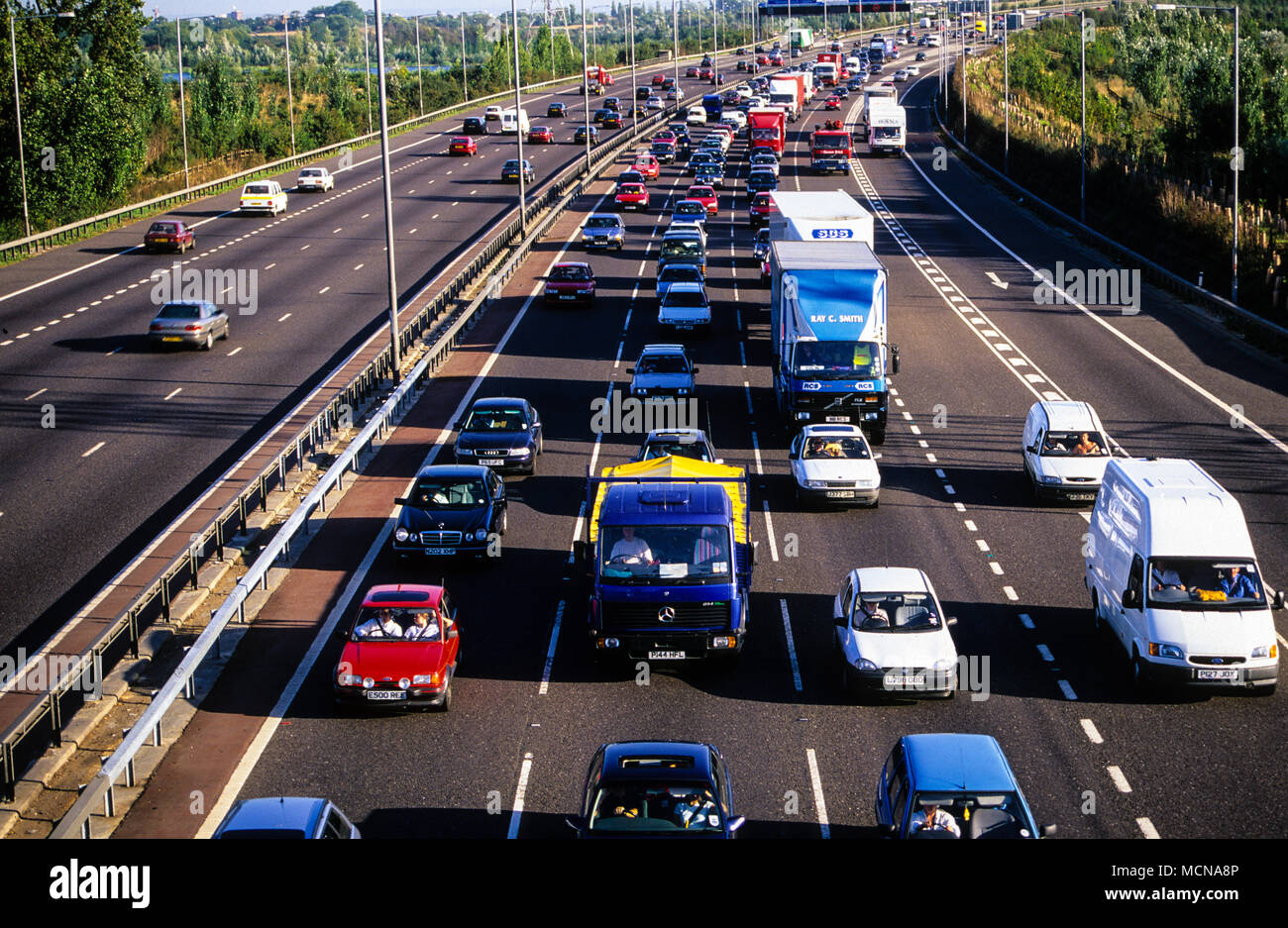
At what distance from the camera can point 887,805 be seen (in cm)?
1519

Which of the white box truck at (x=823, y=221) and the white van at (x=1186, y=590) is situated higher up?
the white box truck at (x=823, y=221)

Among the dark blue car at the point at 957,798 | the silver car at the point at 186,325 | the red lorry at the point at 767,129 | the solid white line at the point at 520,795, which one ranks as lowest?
the solid white line at the point at 520,795

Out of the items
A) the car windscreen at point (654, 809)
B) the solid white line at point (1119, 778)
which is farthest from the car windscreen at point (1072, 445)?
the car windscreen at point (654, 809)

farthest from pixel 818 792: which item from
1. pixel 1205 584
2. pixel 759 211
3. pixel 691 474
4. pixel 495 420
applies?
pixel 759 211

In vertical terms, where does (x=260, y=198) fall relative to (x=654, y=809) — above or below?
above

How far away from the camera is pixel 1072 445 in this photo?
29.9 meters

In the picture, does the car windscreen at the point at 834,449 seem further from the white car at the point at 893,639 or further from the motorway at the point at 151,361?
the motorway at the point at 151,361

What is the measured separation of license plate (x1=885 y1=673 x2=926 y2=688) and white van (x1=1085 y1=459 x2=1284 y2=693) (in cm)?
300

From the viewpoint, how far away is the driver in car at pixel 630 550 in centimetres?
2067

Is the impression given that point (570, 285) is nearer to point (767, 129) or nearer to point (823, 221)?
point (823, 221)

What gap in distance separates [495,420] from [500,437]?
0.67m

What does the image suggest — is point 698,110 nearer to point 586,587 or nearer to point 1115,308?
point 1115,308

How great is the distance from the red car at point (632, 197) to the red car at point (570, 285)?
22.5 m
